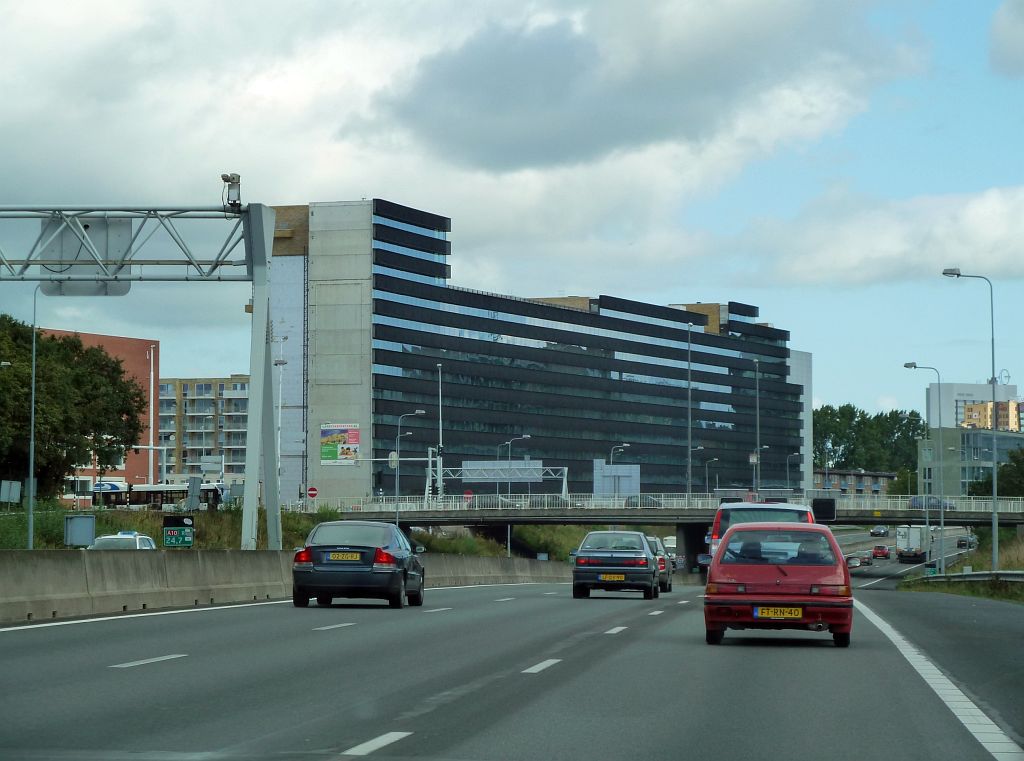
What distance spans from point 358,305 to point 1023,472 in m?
66.5

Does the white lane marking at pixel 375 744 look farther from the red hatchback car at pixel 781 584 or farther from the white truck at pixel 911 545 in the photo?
the white truck at pixel 911 545

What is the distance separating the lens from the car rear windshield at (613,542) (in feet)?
117

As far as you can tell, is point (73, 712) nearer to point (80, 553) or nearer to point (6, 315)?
point (80, 553)

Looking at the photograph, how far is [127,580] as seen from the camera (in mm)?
24734

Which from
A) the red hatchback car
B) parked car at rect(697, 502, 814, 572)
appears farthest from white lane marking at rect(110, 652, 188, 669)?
parked car at rect(697, 502, 814, 572)

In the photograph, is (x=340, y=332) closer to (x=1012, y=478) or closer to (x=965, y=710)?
(x=1012, y=478)

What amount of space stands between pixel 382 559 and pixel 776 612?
→ 399 inches

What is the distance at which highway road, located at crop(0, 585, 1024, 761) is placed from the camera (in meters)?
9.58

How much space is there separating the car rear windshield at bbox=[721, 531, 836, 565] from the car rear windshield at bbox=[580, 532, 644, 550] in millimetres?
17160

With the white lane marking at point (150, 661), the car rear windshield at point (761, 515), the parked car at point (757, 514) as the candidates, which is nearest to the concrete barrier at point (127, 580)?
the white lane marking at point (150, 661)

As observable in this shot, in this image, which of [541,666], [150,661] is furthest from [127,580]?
[541,666]

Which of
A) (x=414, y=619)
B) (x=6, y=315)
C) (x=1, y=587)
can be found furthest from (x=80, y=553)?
(x=6, y=315)

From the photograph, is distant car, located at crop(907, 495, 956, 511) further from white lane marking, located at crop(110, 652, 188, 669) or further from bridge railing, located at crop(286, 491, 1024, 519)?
white lane marking, located at crop(110, 652, 188, 669)

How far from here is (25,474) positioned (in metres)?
88.4
